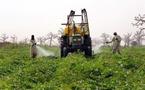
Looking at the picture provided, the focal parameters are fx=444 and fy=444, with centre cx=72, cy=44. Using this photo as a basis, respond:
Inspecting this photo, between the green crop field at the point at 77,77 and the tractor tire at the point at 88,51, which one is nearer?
the green crop field at the point at 77,77

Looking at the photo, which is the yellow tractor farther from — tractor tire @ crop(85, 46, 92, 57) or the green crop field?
the green crop field

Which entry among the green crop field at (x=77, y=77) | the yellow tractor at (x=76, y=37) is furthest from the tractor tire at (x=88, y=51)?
the green crop field at (x=77, y=77)

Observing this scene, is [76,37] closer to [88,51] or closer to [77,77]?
[88,51]

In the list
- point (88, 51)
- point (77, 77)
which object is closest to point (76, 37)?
point (88, 51)

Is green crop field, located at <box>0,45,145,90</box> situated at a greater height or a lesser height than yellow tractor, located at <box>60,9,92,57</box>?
lesser

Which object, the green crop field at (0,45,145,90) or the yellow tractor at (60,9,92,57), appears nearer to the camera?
the green crop field at (0,45,145,90)

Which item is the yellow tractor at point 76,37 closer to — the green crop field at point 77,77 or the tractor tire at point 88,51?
the tractor tire at point 88,51

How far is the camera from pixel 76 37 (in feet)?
103

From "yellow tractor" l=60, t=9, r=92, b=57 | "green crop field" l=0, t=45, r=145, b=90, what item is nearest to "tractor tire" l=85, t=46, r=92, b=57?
"yellow tractor" l=60, t=9, r=92, b=57

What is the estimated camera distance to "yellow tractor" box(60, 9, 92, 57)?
3142 centimetres

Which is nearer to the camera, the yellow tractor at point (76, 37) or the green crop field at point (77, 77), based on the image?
the green crop field at point (77, 77)

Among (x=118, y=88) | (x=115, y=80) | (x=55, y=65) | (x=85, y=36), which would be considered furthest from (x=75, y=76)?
(x=85, y=36)

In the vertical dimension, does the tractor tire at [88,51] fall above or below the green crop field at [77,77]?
above

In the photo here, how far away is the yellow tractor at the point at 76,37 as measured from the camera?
31.4 metres
